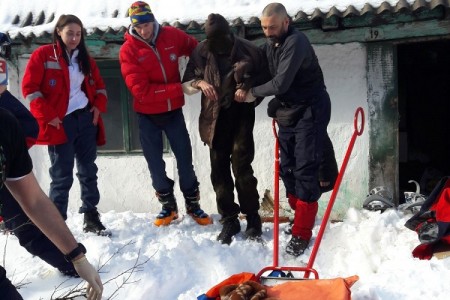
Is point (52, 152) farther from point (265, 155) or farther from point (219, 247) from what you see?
point (265, 155)

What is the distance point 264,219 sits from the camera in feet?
16.8

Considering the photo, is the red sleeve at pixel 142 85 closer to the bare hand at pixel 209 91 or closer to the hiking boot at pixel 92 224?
the bare hand at pixel 209 91

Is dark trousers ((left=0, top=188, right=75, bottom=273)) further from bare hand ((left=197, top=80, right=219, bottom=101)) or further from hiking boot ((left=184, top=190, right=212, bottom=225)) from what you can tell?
bare hand ((left=197, top=80, right=219, bottom=101))

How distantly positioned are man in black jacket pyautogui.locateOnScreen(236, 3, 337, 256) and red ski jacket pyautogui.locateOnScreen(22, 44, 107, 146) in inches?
58.8

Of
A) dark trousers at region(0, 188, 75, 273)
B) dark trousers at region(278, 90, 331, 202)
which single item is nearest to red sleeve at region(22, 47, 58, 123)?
dark trousers at region(0, 188, 75, 273)

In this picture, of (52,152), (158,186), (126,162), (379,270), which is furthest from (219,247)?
(126,162)

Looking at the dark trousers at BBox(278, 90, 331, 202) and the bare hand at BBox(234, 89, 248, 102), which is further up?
the bare hand at BBox(234, 89, 248, 102)

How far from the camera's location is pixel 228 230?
4.39 m

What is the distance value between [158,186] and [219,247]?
876 millimetres

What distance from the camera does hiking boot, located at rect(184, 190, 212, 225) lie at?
15.7ft

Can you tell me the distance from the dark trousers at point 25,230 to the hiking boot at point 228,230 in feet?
4.35

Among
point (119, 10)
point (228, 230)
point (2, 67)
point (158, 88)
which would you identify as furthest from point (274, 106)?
point (119, 10)

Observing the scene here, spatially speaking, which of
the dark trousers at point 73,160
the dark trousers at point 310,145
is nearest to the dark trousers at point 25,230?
the dark trousers at point 73,160

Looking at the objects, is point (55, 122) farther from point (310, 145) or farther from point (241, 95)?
point (310, 145)
